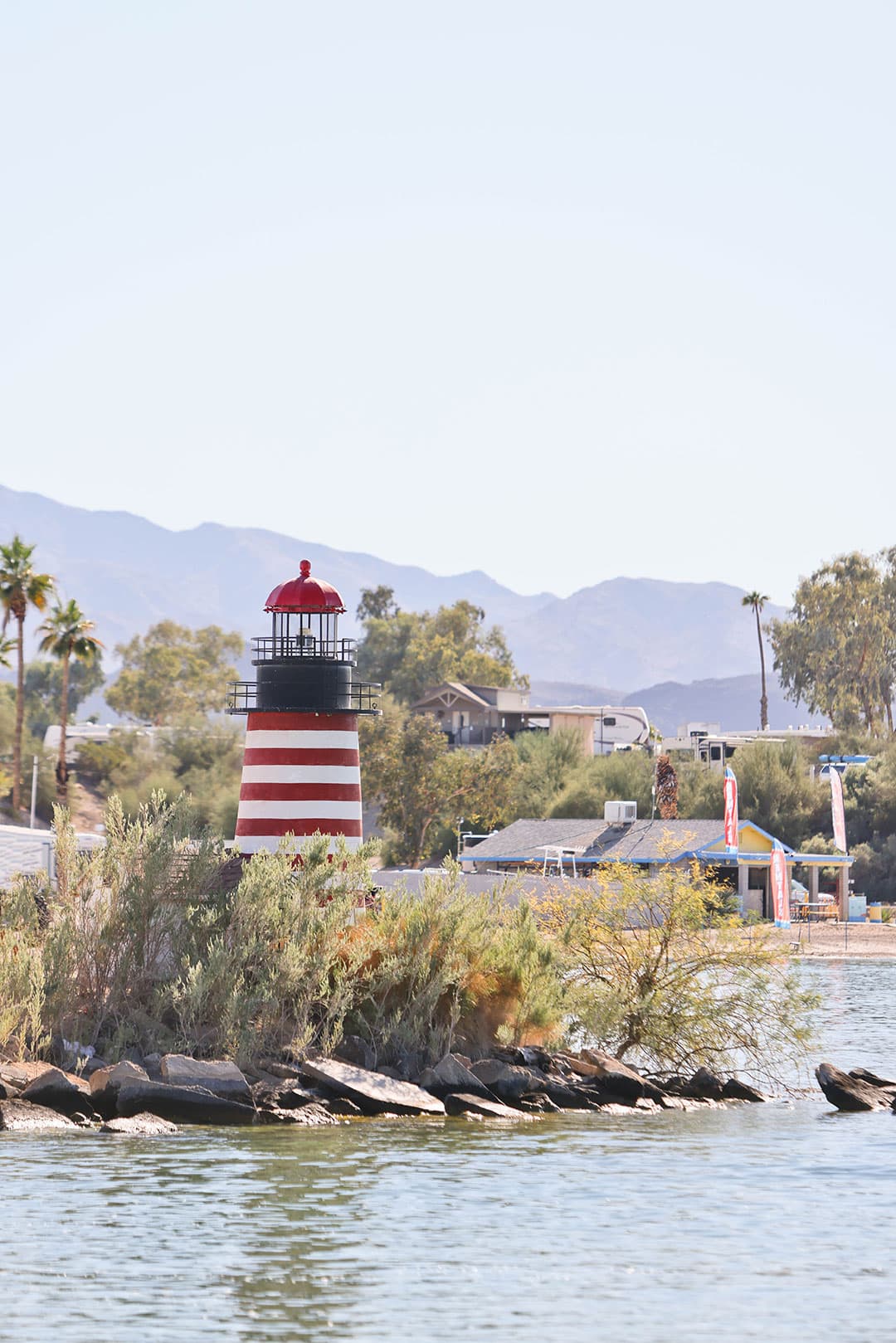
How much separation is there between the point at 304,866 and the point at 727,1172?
8409 millimetres

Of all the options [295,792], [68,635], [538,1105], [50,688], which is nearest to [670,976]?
[538,1105]

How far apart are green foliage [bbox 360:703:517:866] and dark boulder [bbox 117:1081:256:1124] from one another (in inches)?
2580

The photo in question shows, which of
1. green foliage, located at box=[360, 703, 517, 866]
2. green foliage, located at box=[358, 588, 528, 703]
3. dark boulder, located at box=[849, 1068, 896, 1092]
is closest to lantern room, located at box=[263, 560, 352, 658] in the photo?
dark boulder, located at box=[849, 1068, 896, 1092]

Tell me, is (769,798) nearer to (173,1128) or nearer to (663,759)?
(663,759)

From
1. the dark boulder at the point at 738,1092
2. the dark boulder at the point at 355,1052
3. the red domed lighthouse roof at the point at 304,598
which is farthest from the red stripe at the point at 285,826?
the dark boulder at the point at 738,1092

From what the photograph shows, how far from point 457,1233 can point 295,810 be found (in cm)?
1135

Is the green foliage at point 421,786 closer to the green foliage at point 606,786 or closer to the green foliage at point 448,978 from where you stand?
the green foliage at point 606,786

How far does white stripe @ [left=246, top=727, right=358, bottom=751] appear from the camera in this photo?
1218 inches

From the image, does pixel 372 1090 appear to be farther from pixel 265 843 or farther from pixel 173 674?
pixel 173 674

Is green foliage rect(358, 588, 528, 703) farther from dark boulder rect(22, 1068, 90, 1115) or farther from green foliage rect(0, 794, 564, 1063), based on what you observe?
dark boulder rect(22, 1068, 90, 1115)

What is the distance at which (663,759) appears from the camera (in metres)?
82.8

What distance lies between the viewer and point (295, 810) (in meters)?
30.8

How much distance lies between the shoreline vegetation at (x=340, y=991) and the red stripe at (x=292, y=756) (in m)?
1.70

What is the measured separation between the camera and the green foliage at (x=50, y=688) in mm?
143875
